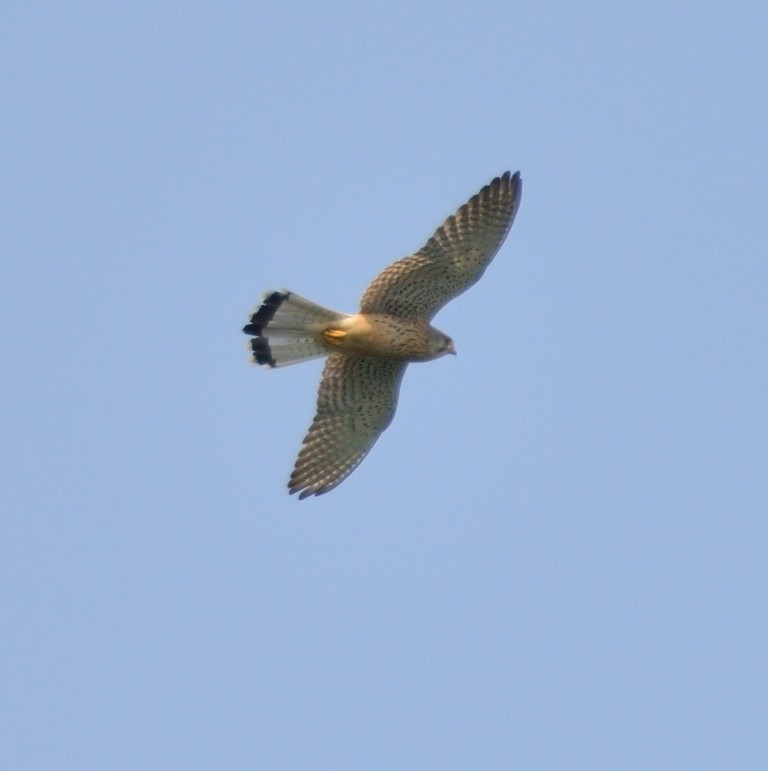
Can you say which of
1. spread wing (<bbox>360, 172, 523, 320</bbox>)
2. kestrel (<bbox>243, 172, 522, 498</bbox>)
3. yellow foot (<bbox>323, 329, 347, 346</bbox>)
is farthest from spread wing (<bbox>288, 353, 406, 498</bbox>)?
spread wing (<bbox>360, 172, 523, 320</bbox>)

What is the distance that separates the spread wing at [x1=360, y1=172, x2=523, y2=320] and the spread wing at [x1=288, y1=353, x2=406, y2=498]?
0.79 meters

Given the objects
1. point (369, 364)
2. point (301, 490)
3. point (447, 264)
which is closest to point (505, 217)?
point (447, 264)

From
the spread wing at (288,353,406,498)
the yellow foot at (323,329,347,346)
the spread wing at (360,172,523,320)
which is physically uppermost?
the spread wing at (360,172,523,320)

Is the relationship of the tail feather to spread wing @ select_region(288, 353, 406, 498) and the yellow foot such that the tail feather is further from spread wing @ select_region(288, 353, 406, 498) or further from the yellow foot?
spread wing @ select_region(288, 353, 406, 498)

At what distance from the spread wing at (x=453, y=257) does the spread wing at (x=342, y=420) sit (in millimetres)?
791

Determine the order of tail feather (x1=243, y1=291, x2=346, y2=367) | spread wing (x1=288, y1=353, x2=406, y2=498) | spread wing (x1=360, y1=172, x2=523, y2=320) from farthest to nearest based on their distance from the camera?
spread wing (x1=288, y1=353, x2=406, y2=498), tail feather (x1=243, y1=291, x2=346, y2=367), spread wing (x1=360, y1=172, x2=523, y2=320)

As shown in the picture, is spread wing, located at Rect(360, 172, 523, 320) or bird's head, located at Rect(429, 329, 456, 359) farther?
bird's head, located at Rect(429, 329, 456, 359)

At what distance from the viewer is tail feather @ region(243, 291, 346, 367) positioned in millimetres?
16359

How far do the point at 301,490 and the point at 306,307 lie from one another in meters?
1.87

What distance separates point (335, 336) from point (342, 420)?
40.6 inches

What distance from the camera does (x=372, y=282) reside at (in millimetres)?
16297

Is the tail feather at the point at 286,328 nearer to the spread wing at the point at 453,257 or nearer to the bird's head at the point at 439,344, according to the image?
the spread wing at the point at 453,257

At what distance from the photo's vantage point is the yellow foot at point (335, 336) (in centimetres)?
1641

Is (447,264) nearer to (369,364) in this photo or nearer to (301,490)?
(369,364)
